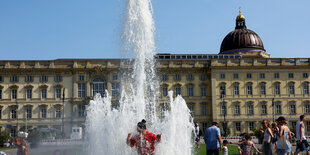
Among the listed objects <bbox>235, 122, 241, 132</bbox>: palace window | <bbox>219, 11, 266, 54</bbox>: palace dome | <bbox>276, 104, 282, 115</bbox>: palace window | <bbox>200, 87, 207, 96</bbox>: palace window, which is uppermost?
<bbox>219, 11, 266, 54</bbox>: palace dome

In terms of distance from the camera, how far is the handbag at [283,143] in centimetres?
1150

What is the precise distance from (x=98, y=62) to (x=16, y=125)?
15.5 m

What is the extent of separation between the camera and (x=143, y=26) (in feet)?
69.1

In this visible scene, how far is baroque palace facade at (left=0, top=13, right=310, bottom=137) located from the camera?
55.4 m

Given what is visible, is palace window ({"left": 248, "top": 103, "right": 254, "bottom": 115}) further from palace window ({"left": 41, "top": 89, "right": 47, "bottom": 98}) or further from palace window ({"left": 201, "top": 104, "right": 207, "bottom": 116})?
palace window ({"left": 41, "top": 89, "right": 47, "bottom": 98})

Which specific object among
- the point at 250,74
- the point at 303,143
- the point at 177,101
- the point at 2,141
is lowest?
the point at 2,141

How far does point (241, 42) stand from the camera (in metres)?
66.6

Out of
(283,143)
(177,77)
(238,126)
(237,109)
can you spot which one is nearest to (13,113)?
(177,77)

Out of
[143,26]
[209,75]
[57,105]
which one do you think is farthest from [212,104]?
[143,26]

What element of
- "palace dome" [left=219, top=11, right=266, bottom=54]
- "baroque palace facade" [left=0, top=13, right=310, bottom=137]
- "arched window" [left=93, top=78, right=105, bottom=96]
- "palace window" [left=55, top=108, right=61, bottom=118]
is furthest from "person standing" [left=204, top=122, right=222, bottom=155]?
"palace dome" [left=219, top=11, right=266, bottom=54]

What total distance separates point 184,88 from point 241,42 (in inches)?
652

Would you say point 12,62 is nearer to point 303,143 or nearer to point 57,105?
point 57,105

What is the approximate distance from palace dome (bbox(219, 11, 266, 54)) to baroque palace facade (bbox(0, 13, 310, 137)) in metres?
9.32

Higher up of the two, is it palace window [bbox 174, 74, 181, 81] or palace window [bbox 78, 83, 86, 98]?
palace window [bbox 174, 74, 181, 81]
